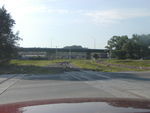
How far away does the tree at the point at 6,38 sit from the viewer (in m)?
65.0

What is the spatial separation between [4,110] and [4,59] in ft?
202

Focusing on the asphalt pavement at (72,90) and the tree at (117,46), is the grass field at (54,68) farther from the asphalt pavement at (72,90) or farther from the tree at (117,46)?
the tree at (117,46)

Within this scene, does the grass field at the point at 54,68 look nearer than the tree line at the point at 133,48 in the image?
Yes

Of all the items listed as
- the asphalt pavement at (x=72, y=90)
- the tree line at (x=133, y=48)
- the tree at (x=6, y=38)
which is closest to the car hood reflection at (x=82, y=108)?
the asphalt pavement at (x=72, y=90)

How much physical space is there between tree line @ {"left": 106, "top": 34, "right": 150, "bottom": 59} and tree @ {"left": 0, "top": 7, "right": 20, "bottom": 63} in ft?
322

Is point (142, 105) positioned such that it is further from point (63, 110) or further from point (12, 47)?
point (12, 47)

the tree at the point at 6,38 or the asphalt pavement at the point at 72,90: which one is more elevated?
the tree at the point at 6,38

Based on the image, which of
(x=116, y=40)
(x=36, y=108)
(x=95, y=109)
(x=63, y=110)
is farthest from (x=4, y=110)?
(x=116, y=40)

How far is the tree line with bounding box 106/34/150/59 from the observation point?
161 m

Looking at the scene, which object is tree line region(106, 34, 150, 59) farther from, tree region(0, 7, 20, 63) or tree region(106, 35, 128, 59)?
tree region(0, 7, 20, 63)

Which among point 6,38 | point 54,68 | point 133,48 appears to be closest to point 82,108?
point 54,68

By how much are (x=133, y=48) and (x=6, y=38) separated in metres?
101

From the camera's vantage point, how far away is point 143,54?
160750mm

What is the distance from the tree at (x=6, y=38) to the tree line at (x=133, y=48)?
98104mm
